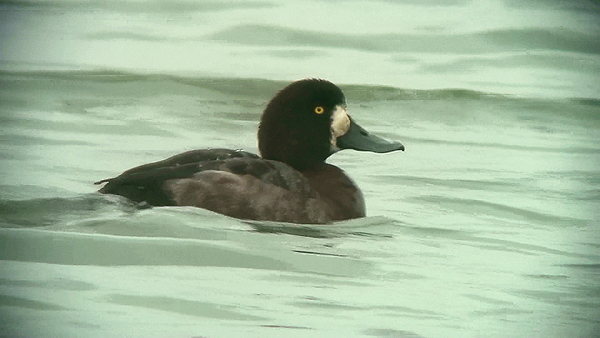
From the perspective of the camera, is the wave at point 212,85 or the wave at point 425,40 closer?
the wave at point 212,85

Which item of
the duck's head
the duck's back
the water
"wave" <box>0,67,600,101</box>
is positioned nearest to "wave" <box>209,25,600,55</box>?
the water

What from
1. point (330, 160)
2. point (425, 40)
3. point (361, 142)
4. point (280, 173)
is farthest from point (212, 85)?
point (280, 173)

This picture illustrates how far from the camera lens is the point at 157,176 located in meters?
4.42

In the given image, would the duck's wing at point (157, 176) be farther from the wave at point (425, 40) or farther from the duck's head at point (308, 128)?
the wave at point (425, 40)

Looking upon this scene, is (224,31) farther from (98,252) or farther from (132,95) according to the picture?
(98,252)

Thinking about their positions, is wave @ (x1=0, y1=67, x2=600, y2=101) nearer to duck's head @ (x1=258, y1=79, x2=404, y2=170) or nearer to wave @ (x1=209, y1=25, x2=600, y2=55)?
wave @ (x1=209, y1=25, x2=600, y2=55)

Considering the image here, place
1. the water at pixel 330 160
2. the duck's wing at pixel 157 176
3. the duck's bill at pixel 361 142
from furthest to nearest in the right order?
the duck's bill at pixel 361 142
the duck's wing at pixel 157 176
the water at pixel 330 160

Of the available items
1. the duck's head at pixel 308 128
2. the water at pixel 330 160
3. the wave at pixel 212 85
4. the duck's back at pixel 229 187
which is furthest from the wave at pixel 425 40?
the duck's back at pixel 229 187

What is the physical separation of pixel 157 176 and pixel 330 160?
1.43 m

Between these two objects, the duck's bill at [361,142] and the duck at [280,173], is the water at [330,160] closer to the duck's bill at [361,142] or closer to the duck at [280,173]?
the duck at [280,173]

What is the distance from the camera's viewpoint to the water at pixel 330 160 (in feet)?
12.4

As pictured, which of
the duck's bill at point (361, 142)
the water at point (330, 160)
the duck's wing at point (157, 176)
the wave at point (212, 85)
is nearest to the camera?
the water at point (330, 160)

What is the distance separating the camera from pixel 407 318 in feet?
12.4

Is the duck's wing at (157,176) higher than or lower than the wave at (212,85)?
lower
